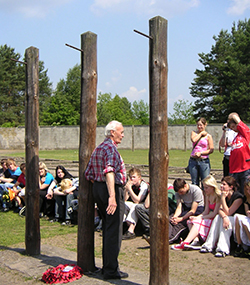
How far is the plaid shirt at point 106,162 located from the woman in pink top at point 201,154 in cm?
388

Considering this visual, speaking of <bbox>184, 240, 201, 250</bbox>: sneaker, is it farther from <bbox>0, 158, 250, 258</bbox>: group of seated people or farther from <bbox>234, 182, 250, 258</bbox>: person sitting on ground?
<bbox>234, 182, 250, 258</bbox>: person sitting on ground

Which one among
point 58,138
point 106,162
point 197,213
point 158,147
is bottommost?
point 197,213

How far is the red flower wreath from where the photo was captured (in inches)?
183

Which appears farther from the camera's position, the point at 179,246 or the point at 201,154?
the point at 201,154

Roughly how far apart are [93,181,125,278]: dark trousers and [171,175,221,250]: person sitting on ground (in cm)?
166

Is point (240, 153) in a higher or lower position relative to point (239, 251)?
higher

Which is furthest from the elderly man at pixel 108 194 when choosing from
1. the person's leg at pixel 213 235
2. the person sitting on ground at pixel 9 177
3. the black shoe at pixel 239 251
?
the person sitting on ground at pixel 9 177

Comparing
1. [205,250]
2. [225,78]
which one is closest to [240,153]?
[205,250]

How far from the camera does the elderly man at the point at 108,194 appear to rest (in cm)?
460

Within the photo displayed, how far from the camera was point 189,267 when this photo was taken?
518cm

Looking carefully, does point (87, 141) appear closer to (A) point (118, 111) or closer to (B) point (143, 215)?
(B) point (143, 215)

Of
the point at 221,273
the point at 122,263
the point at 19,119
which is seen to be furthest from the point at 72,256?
the point at 19,119

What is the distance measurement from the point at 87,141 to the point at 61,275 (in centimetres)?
162

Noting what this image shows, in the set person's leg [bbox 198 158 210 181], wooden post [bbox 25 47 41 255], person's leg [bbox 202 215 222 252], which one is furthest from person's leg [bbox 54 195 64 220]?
person's leg [bbox 202 215 222 252]
